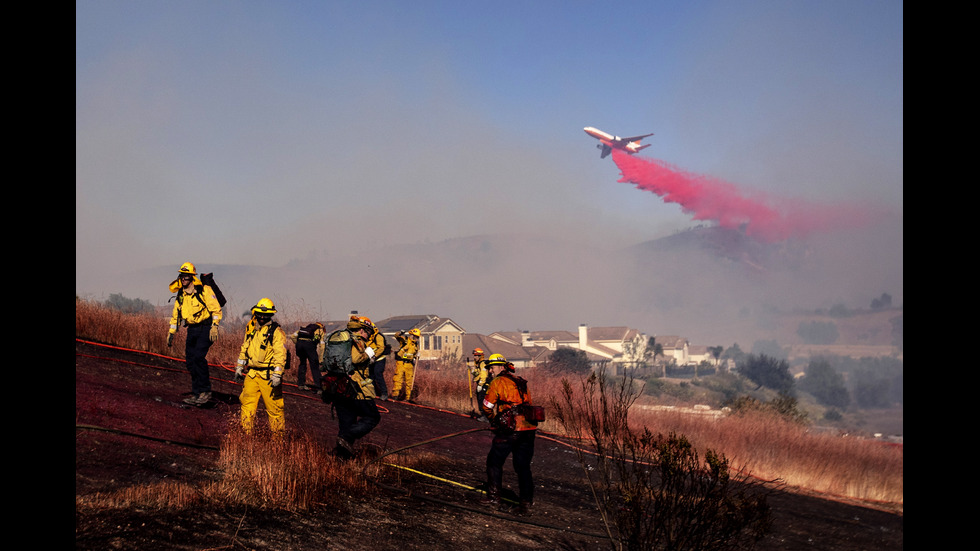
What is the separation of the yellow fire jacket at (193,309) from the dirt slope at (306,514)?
1537 millimetres

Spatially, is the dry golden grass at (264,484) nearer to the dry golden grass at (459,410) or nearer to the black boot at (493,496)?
the dry golden grass at (459,410)

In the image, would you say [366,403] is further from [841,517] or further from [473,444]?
[841,517]

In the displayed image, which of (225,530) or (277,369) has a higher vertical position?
(277,369)

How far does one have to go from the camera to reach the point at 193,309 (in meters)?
11.9

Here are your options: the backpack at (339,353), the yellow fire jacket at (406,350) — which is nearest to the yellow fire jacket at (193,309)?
the backpack at (339,353)

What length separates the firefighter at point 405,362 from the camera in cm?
2045

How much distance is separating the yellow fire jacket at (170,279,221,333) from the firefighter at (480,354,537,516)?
16.8 ft

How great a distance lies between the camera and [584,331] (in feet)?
456

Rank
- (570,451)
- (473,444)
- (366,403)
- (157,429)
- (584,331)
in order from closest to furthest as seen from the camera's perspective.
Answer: (366,403) < (157,429) < (473,444) < (570,451) < (584,331)

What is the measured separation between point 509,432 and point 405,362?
38.5 ft

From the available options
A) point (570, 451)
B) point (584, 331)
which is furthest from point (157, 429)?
point (584, 331)
